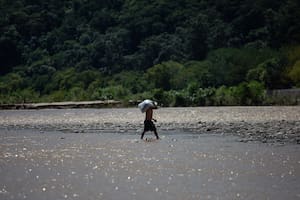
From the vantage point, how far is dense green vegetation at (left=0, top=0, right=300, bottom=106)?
79188 mm

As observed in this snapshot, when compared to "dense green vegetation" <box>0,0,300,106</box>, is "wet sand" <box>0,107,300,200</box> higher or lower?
lower

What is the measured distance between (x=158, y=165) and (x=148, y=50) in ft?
318

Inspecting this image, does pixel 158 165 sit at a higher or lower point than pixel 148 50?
lower

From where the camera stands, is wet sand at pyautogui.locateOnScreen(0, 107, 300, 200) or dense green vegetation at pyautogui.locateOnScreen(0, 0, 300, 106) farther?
dense green vegetation at pyautogui.locateOnScreen(0, 0, 300, 106)

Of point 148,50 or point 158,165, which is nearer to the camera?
point 158,165

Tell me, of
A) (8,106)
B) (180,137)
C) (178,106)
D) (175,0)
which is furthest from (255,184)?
(175,0)

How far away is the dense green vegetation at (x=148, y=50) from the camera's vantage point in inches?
3118

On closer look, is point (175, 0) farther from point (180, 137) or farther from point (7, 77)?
point (180, 137)

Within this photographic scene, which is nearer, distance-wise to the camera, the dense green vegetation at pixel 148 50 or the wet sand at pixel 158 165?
the wet sand at pixel 158 165

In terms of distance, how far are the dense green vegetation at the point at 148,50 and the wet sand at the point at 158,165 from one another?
37.4 meters

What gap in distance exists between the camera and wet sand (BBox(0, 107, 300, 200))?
14453 mm

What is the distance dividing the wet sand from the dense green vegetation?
123ft

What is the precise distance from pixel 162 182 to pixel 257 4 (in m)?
103

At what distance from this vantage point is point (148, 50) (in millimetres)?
115562
